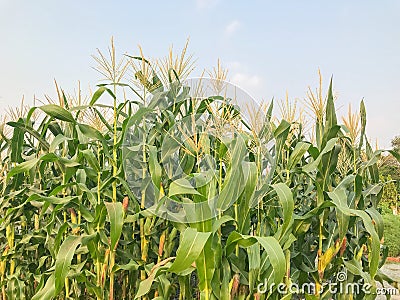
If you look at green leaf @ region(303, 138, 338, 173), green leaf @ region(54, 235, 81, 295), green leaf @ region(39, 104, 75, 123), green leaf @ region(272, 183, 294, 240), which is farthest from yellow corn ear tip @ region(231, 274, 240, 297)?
green leaf @ region(39, 104, 75, 123)

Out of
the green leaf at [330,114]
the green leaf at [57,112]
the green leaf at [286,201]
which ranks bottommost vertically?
the green leaf at [286,201]

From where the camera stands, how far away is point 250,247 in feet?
6.30

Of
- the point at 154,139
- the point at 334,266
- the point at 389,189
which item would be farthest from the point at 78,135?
the point at 389,189

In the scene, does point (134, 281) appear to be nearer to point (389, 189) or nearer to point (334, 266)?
point (334, 266)

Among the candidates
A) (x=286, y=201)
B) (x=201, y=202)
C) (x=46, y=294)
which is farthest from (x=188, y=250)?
(x=46, y=294)

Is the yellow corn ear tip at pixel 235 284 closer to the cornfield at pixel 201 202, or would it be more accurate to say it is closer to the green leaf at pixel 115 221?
the cornfield at pixel 201 202

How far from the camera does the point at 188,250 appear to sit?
1.69m

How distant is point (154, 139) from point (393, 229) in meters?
6.49

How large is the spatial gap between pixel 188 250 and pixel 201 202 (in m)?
0.23

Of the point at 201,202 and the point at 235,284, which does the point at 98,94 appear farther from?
the point at 235,284

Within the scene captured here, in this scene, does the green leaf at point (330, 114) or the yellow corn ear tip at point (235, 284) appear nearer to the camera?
the yellow corn ear tip at point (235, 284)

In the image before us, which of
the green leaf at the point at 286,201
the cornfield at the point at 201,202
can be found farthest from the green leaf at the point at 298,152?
the green leaf at the point at 286,201

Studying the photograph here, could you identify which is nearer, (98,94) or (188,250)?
(188,250)

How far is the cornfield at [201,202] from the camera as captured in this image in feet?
6.18
